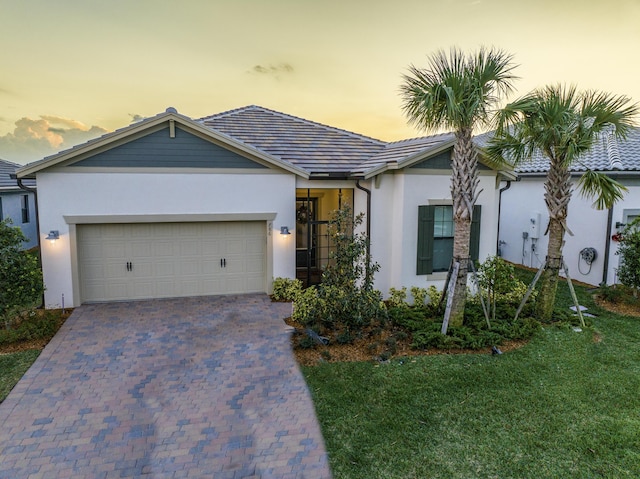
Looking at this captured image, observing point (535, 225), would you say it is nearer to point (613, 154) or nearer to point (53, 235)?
point (613, 154)

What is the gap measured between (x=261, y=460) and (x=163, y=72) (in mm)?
13949

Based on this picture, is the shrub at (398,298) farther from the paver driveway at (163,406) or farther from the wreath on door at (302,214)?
the wreath on door at (302,214)

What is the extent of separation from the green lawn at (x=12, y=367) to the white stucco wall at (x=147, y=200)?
Result: 2.82 metres

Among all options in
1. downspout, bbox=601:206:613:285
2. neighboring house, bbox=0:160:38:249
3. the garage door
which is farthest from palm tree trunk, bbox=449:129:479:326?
neighboring house, bbox=0:160:38:249

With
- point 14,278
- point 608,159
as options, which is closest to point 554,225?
point 608,159

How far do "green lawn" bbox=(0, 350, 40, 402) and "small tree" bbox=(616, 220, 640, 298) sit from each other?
1431 centimetres

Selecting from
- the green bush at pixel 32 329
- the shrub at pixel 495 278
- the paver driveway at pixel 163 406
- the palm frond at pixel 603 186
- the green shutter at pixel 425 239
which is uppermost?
the palm frond at pixel 603 186

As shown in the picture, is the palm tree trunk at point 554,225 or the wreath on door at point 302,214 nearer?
the palm tree trunk at point 554,225

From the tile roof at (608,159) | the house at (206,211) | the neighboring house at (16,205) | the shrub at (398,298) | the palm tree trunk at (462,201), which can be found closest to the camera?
the palm tree trunk at (462,201)

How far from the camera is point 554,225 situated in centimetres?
958

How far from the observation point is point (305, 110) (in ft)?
63.4

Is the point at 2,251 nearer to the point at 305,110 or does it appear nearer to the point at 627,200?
the point at 305,110

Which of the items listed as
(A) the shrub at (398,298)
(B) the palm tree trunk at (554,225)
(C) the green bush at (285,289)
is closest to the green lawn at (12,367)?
(C) the green bush at (285,289)

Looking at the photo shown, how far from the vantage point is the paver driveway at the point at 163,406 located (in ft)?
15.8
